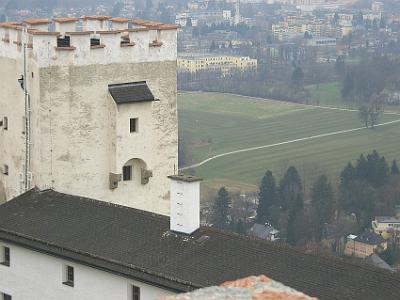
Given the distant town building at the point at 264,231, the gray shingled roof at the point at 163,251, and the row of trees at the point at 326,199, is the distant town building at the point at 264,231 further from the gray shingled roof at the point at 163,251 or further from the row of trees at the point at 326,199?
the gray shingled roof at the point at 163,251

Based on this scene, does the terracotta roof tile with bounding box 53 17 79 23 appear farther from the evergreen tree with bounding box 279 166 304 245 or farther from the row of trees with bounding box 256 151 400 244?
the row of trees with bounding box 256 151 400 244

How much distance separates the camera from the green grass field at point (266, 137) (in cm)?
12975

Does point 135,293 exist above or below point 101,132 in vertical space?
below

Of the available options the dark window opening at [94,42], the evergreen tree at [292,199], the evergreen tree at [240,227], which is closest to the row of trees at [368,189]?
the evergreen tree at [292,199]

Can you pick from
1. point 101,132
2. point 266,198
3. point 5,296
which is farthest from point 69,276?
point 266,198

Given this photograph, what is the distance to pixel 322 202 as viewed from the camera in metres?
107

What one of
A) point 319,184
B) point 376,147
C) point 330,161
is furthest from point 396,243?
point 376,147

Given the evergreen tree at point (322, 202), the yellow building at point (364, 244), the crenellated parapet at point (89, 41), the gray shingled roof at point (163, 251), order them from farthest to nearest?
the evergreen tree at point (322, 202), the yellow building at point (364, 244), the crenellated parapet at point (89, 41), the gray shingled roof at point (163, 251)

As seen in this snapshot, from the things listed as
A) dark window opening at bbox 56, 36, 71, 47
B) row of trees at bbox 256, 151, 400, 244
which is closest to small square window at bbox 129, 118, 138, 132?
dark window opening at bbox 56, 36, 71, 47

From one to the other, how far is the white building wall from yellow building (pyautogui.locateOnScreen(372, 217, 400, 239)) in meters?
84.4

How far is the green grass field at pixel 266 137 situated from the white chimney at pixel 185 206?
103432 mm

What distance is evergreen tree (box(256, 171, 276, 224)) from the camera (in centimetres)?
10555

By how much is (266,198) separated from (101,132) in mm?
88501

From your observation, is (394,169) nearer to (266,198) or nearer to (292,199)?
(292,199)
